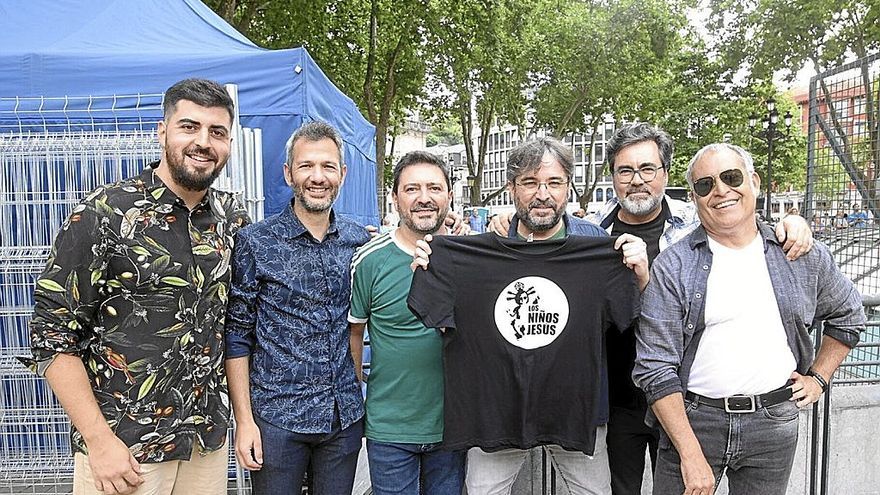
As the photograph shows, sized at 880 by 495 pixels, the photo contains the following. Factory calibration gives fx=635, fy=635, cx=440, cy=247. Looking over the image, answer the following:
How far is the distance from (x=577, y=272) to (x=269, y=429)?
1.50m

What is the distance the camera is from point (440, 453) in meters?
2.90

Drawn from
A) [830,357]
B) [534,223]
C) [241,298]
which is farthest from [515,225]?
[830,357]

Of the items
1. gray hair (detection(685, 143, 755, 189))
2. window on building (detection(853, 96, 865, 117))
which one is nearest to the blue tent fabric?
gray hair (detection(685, 143, 755, 189))

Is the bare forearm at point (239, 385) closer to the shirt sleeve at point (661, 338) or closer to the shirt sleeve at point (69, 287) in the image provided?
the shirt sleeve at point (69, 287)

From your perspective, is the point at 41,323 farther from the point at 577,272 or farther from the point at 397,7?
the point at 397,7

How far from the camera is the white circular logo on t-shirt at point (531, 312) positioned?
2.75m

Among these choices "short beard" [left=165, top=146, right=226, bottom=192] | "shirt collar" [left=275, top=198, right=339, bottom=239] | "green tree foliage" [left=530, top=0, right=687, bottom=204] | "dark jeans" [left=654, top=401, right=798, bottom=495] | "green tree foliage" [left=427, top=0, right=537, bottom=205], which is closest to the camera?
"short beard" [left=165, top=146, right=226, bottom=192]

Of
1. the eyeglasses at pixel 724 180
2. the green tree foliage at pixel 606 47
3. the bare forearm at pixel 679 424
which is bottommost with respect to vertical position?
the bare forearm at pixel 679 424

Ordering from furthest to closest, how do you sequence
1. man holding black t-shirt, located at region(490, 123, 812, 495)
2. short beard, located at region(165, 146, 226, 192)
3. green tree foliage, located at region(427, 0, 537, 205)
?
green tree foliage, located at region(427, 0, 537, 205) → man holding black t-shirt, located at region(490, 123, 812, 495) → short beard, located at region(165, 146, 226, 192)

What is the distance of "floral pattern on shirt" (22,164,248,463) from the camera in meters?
2.27

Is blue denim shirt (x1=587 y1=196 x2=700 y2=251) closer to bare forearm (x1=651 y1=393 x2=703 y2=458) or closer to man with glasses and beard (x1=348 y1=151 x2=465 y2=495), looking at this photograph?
bare forearm (x1=651 y1=393 x2=703 y2=458)

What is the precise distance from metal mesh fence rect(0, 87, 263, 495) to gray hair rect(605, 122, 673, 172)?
7.61ft

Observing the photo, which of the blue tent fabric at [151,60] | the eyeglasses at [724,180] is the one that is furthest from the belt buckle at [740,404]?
the blue tent fabric at [151,60]

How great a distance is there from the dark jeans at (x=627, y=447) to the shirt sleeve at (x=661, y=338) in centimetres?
54
